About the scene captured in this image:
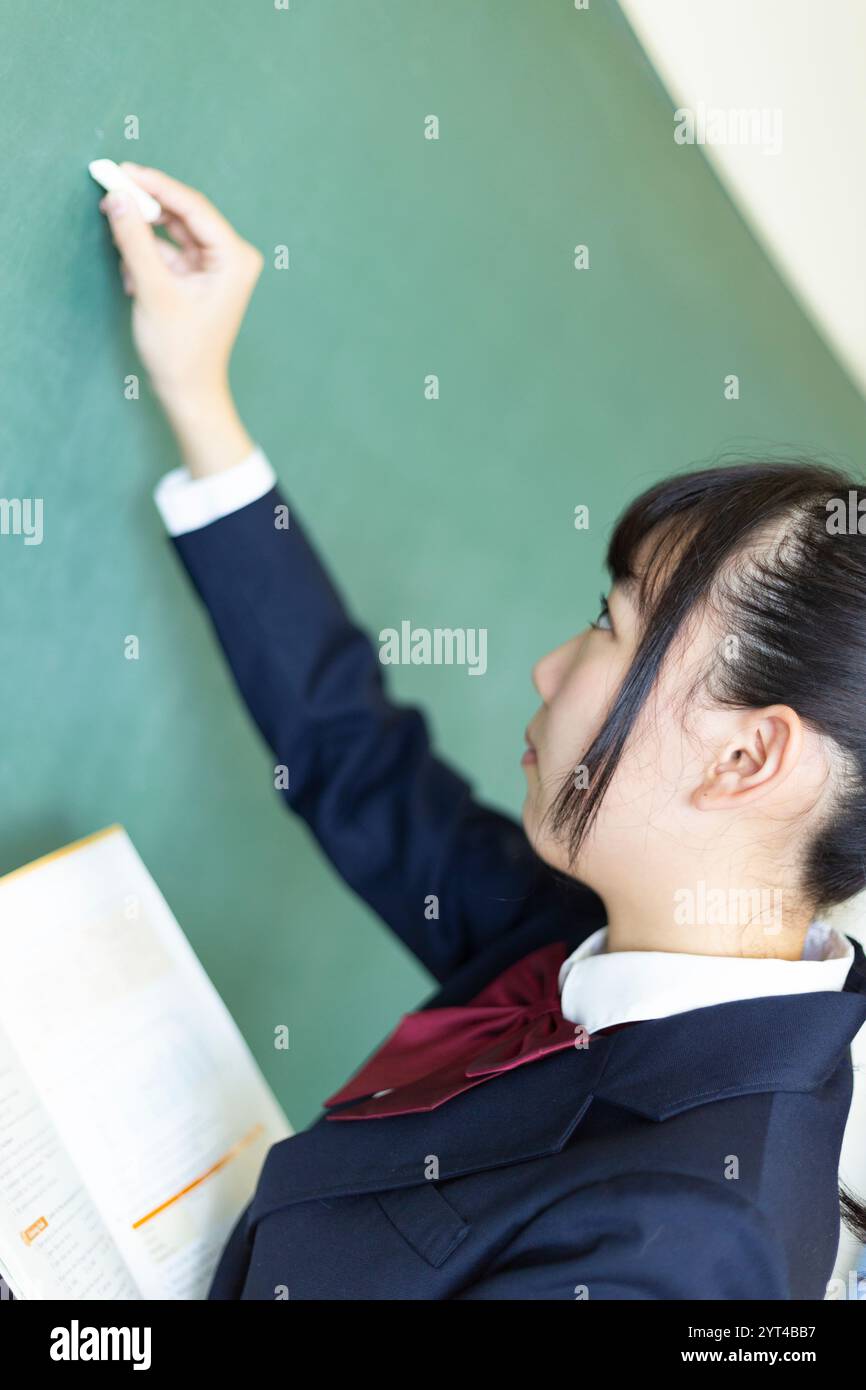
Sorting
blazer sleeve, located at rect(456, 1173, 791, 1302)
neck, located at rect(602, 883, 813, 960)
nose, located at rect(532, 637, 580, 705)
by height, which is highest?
nose, located at rect(532, 637, 580, 705)

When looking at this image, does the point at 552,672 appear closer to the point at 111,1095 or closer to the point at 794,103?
the point at 111,1095

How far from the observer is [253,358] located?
43.7 inches

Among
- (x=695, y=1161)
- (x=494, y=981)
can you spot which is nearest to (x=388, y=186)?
(x=494, y=981)

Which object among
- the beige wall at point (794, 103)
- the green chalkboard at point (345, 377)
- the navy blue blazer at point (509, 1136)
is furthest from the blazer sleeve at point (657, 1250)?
the beige wall at point (794, 103)

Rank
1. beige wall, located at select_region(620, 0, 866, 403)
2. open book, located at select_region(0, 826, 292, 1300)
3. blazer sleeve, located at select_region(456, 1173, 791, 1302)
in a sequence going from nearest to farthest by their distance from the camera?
blazer sleeve, located at select_region(456, 1173, 791, 1302), open book, located at select_region(0, 826, 292, 1300), beige wall, located at select_region(620, 0, 866, 403)

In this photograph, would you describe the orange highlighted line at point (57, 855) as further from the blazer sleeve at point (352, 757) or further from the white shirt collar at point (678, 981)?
the white shirt collar at point (678, 981)

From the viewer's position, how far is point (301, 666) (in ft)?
3.52

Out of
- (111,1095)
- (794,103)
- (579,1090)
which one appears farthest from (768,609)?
(794,103)

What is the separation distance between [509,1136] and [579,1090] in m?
0.06

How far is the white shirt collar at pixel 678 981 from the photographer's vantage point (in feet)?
2.81

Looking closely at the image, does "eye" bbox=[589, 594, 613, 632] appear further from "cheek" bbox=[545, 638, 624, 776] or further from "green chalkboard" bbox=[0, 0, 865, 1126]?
"green chalkboard" bbox=[0, 0, 865, 1126]

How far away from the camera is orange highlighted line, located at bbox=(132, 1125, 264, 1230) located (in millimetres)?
874

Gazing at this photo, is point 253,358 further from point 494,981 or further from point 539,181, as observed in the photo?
point 494,981

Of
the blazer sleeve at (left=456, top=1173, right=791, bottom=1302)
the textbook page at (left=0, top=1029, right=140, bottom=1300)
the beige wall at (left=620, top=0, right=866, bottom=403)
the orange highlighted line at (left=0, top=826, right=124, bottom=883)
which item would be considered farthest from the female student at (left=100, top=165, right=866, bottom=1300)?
the beige wall at (left=620, top=0, right=866, bottom=403)
